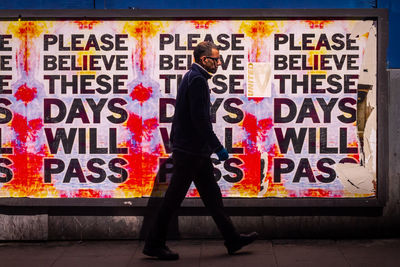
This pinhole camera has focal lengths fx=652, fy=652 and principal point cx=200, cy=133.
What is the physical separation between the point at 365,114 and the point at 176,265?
2.55 m

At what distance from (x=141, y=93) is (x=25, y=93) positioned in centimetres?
123

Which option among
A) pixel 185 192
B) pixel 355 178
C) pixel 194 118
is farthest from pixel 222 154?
pixel 355 178

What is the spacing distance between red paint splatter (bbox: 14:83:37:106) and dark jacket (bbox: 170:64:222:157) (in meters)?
1.71

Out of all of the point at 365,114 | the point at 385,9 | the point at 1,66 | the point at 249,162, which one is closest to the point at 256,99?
the point at 249,162

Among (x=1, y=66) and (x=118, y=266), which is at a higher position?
(x=1, y=66)

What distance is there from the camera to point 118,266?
6062 millimetres

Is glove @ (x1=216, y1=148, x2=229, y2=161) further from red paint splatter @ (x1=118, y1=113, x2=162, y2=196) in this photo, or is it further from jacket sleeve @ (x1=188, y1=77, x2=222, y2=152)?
Result: red paint splatter @ (x1=118, y1=113, x2=162, y2=196)

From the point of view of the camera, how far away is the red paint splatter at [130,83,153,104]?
6.85 m

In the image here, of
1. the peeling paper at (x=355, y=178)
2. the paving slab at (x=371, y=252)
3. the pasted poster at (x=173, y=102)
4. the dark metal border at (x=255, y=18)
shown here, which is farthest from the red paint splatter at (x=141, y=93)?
the paving slab at (x=371, y=252)

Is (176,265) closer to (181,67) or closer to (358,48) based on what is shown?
(181,67)

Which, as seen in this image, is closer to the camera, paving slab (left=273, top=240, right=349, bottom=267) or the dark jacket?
the dark jacket

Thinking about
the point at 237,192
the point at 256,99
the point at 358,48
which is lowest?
the point at 237,192

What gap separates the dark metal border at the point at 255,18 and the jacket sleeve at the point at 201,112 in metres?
1.06

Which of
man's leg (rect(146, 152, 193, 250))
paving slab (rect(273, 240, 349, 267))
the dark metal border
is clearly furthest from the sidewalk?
the dark metal border
